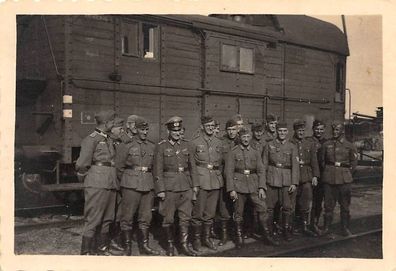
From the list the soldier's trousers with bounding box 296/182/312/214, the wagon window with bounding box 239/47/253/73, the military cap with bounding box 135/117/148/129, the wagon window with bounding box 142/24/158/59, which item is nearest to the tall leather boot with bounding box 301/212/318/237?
the soldier's trousers with bounding box 296/182/312/214

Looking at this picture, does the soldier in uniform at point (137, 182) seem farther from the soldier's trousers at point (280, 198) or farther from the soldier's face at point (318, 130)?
the soldier's face at point (318, 130)

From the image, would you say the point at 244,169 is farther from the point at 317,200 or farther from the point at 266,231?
the point at 317,200

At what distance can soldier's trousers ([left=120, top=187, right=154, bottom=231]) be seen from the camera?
17.0 ft

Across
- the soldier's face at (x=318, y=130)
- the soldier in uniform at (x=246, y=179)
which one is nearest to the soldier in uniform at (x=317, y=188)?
the soldier's face at (x=318, y=130)

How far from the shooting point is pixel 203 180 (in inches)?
220

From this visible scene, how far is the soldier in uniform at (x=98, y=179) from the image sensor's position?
15.9 ft

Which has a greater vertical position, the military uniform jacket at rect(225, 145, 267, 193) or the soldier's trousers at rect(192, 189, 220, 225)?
the military uniform jacket at rect(225, 145, 267, 193)

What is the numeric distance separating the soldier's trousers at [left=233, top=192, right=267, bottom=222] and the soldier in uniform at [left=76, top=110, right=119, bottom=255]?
1.65 meters

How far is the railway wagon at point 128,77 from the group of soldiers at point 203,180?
90 centimetres

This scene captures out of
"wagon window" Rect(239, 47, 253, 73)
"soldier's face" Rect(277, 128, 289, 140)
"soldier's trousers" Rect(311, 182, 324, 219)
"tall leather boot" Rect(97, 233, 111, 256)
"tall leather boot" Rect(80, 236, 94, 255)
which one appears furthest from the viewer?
"wagon window" Rect(239, 47, 253, 73)

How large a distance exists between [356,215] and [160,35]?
4.82 meters

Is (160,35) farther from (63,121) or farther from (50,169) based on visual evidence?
(50,169)

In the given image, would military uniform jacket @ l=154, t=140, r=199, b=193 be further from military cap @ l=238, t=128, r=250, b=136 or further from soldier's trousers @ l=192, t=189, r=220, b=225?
military cap @ l=238, t=128, r=250, b=136

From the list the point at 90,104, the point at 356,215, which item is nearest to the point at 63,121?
the point at 90,104
